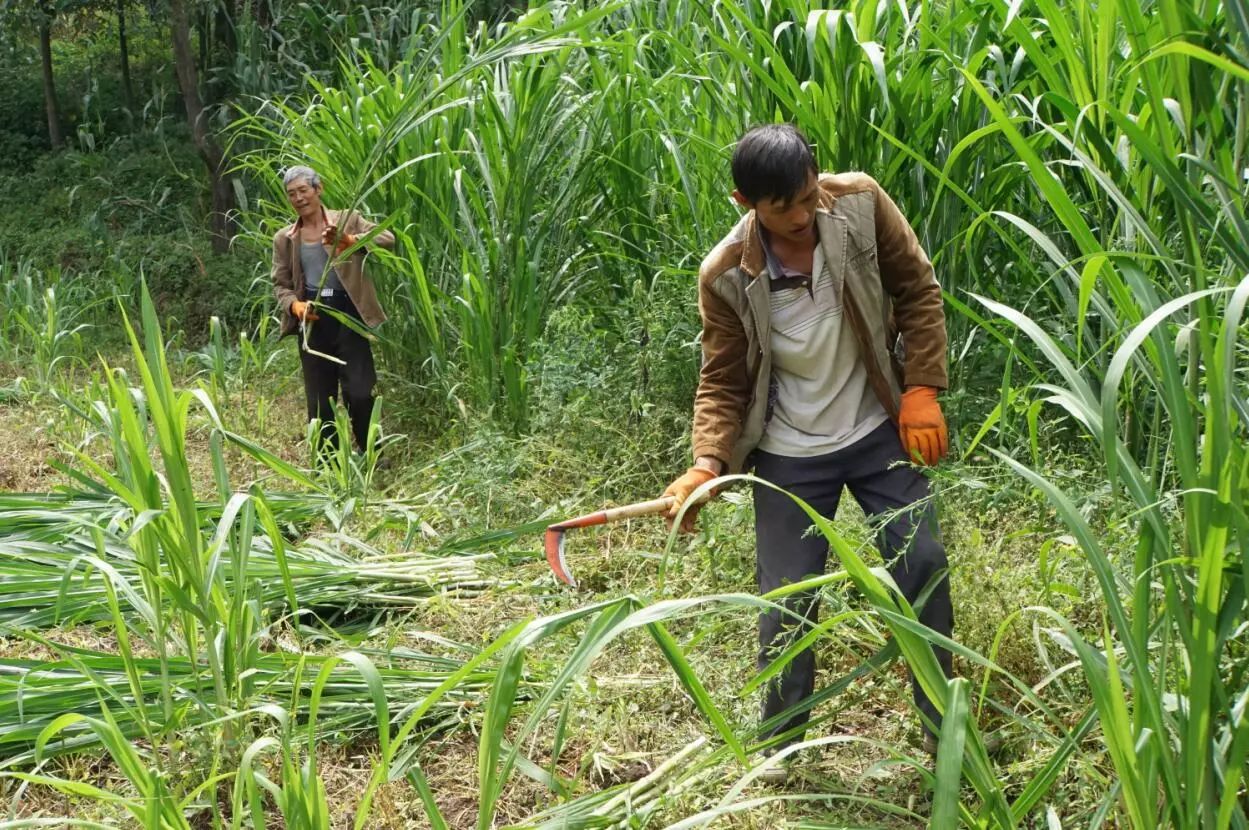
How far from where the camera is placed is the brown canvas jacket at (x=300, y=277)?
5172 millimetres

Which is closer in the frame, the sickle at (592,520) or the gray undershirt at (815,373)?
the sickle at (592,520)

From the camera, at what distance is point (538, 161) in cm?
469

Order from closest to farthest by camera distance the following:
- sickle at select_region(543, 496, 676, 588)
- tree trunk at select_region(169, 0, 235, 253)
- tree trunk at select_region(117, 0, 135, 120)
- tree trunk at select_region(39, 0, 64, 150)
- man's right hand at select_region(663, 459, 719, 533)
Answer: sickle at select_region(543, 496, 676, 588) → man's right hand at select_region(663, 459, 719, 533) → tree trunk at select_region(169, 0, 235, 253) → tree trunk at select_region(39, 0, 64, 150) → tree trunk at select_region(117, 0, 135, 120)

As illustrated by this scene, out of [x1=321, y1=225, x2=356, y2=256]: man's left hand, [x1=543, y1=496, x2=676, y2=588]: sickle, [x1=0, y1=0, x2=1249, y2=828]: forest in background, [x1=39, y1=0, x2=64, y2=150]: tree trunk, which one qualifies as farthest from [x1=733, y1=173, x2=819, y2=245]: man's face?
[x1=39, y1=0, x2=64, y2=150]: tree trunk

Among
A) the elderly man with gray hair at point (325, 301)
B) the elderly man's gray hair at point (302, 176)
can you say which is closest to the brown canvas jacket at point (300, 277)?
the elderly man with gray hair at point (325, 301)

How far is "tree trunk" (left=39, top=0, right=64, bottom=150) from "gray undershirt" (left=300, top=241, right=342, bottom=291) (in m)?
7.51

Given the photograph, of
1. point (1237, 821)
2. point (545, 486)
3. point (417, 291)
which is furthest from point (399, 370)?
→ point (1237, 821)

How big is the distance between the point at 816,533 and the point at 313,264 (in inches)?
131

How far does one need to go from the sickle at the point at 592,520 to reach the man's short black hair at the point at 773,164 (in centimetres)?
53

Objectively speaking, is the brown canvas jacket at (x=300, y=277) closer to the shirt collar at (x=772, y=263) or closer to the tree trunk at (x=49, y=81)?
the shirt collar at (x=772, y=263)

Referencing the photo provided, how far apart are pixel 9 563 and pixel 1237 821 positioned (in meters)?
2.74

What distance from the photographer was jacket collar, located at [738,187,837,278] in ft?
7.73

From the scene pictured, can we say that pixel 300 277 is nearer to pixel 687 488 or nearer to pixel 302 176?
pixel 302 176

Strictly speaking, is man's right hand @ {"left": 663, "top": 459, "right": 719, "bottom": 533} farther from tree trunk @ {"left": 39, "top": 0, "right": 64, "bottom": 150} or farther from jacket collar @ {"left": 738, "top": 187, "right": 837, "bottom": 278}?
tree trunk @ {"left": 39, "top": 0, "right": 64, "bottom": 150}
